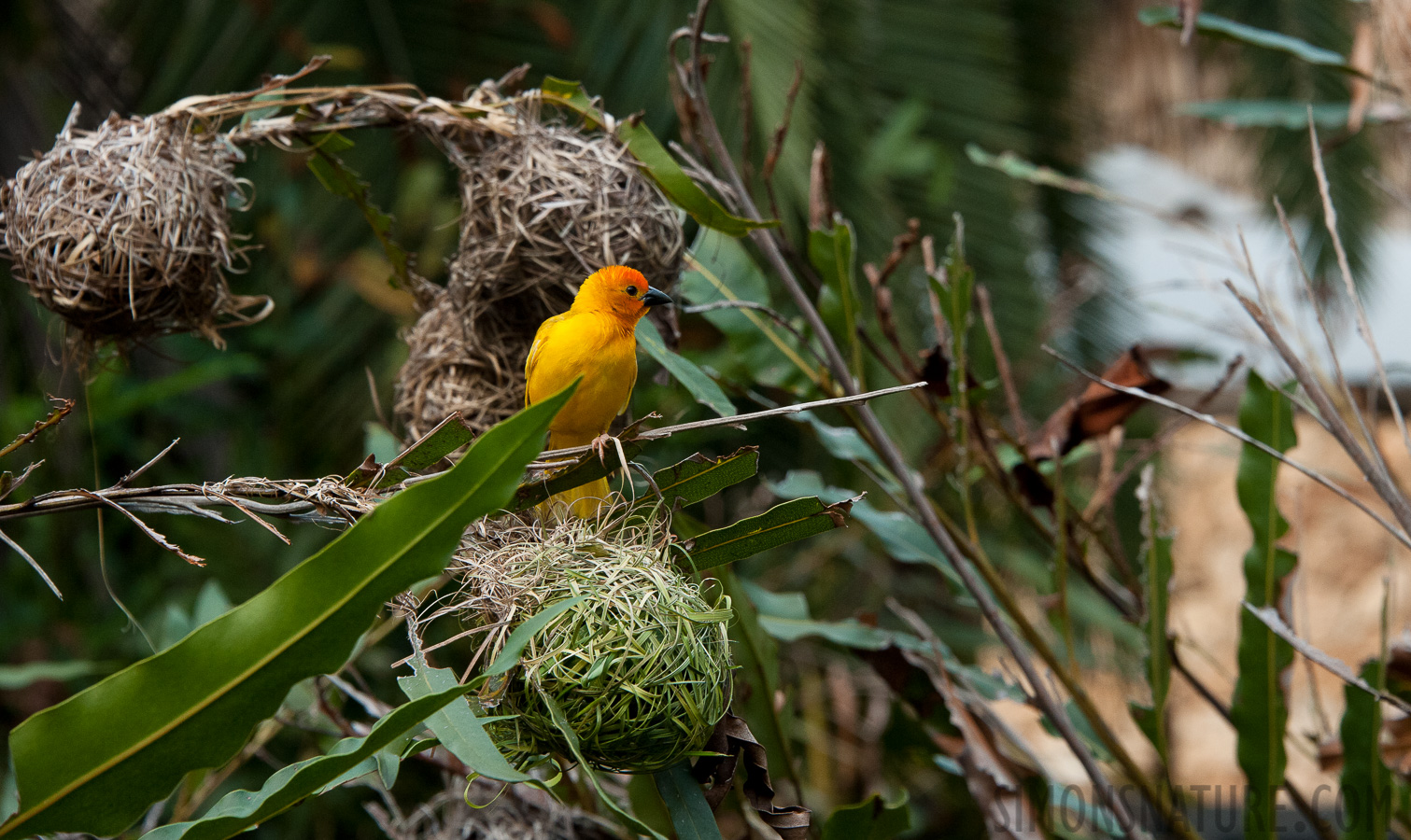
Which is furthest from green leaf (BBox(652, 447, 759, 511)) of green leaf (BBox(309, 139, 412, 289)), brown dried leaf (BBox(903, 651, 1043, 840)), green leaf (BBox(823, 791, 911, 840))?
brown dried leaf (BBox(903, 651, 1043, 840))

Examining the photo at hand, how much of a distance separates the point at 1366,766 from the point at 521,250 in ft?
5.53

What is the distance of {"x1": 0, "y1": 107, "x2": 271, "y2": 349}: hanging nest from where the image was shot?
1.53 meters

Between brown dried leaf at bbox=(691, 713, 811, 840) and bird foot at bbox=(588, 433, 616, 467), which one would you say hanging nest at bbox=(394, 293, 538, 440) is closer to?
bird foot at bbox=(588, 433, 616, 467)

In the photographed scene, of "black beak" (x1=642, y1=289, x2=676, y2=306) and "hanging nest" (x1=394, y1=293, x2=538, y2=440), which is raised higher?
"black beak" (x1=642, y1=289, x2=676, y2=306)

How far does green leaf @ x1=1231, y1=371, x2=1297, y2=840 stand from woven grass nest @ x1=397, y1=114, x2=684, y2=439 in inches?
42.6

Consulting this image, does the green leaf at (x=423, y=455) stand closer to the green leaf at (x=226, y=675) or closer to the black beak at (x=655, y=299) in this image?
the green leaf at (x=226, y=675)

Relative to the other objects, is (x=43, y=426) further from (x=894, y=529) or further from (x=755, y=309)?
(x=894, y=529)

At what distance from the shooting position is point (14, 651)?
3.55m

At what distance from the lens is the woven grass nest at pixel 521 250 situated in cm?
166

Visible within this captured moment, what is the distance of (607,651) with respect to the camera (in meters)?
1.10

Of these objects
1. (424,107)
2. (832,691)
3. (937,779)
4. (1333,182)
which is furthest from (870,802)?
(1333,182)

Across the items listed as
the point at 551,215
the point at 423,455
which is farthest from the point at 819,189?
the point at 423,455

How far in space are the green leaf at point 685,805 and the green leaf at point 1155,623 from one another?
949 mm

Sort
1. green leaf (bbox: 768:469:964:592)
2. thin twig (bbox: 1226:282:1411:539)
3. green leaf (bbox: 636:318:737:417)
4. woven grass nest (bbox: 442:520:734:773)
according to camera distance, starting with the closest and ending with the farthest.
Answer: woven grass nest (bbox: 442:520:734:773), thin twig (bbox: 1226:282:1411:539), green leaf (bbox: 636:318:737:417), green leaf (bbox: 768:469:964:592)
